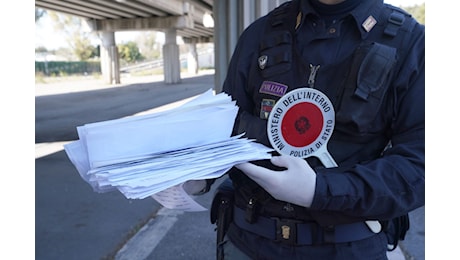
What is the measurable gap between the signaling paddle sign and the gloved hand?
0.42ft

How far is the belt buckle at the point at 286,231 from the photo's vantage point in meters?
1.25

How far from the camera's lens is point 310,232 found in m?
1.24

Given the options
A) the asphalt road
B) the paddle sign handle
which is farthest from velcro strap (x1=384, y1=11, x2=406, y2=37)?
the asphalt road

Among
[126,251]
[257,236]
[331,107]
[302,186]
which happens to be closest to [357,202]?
[302,186]

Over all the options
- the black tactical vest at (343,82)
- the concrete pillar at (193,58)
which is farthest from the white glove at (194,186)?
the concrete pillar at (193,58)

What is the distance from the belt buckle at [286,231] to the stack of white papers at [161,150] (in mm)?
261

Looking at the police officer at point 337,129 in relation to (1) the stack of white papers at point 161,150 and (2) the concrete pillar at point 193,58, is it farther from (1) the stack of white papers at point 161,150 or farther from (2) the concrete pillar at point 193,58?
(2) the concrete pillar at point 193,58

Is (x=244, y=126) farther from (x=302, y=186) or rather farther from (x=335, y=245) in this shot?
(x=335, y=245)

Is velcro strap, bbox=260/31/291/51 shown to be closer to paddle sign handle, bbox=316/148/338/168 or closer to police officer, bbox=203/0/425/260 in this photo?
police officer, bbox=203/0/425/260

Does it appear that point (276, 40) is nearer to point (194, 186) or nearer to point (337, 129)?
point (337, 129)

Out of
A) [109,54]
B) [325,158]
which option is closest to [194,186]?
[325,158]

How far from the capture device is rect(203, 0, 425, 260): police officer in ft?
3.53

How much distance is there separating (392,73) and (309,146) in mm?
291

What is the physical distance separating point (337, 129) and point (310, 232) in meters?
0.31
